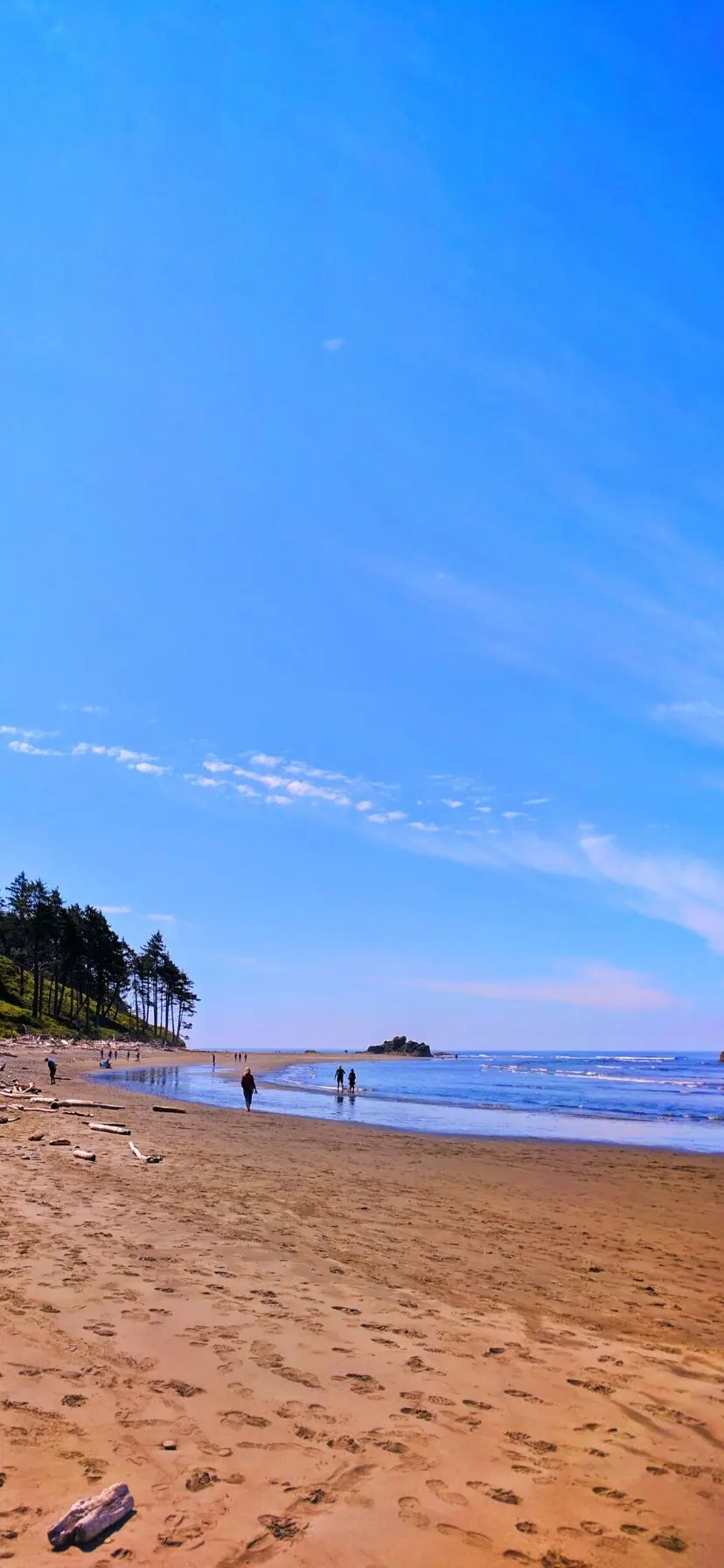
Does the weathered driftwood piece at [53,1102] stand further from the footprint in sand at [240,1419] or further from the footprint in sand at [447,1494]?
the footprint in sand at [447,1494]

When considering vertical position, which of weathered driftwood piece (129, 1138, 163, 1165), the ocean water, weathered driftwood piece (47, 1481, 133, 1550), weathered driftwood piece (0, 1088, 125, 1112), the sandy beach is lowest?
the ocean water

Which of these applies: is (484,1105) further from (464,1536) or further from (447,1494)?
(464,1536)

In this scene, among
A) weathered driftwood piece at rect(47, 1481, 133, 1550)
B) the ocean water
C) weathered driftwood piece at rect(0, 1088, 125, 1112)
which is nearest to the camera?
weathered driftwood piece at rect(47, 1481, 133, 1550)

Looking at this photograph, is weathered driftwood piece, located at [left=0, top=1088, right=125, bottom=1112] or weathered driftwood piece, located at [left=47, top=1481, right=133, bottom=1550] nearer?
weathered driftwood piece, located at [left=47, top=1481, right=133, bottom=1550]

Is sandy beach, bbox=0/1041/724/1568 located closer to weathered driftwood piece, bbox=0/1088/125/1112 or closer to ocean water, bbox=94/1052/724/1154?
weathered driftwood piece, bbox=0/1088/125/1112

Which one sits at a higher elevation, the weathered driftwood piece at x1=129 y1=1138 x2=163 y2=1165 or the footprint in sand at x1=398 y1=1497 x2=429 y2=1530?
the footprint in sand at x1=398 y1=1497 x2=429 y2=1530

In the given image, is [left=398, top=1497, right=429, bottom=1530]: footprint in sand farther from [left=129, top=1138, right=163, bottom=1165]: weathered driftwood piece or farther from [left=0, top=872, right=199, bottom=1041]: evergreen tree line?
[left=0, top=872, right=199, bottom=1041]: evergreen tree line

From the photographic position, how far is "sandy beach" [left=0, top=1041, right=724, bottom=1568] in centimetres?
508

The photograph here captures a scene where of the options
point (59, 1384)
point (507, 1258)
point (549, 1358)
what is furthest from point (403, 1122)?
point (59, 1384)

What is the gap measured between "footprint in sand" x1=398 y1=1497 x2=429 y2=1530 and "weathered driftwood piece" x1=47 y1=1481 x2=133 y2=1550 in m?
1.75

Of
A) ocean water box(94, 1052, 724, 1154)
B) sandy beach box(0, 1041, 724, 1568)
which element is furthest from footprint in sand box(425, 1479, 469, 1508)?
ocean water box(94, 1052, 724, 1154)

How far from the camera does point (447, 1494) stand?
18.0ft

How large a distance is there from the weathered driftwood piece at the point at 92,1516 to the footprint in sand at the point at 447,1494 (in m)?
2.04

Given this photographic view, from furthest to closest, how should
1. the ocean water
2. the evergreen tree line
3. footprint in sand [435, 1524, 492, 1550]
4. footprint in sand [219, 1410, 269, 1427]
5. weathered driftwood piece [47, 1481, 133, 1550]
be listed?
the evergreen tree line < the ocean water < footprint in sand [219, 1410, 269, 1427] < footprint in sand [435, 1524, 492, 1550] < weathered driftwood piece [47, 1481, 133, 1550]
